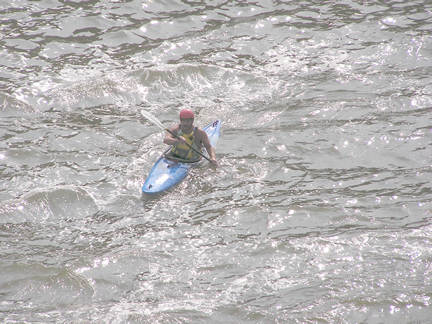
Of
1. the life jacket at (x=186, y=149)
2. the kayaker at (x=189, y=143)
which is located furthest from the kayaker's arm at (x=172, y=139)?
the life jacket at (x=186, y=149)

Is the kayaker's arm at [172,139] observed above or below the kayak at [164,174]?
above

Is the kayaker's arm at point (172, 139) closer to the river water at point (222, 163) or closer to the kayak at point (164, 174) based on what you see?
the kayak at point (164, 174)

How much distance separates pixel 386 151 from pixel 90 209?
17.0ft

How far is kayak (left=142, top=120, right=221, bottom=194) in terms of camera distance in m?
8.98

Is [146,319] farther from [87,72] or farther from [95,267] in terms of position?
[87,72]

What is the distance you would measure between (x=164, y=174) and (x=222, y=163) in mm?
1165

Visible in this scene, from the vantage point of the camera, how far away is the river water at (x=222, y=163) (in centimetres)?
706

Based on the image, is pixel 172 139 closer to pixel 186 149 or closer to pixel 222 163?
pixel 186 149

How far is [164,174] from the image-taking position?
9.30 meters

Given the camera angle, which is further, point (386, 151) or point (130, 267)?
point (386, 151)

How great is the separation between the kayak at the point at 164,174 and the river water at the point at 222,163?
0.56 ft

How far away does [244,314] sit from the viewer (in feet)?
22.1

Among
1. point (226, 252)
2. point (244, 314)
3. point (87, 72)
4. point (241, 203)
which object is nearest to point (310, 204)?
point (241, 203)

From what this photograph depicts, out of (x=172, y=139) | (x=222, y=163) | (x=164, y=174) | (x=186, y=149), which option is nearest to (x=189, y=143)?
(x=186, y=149)
